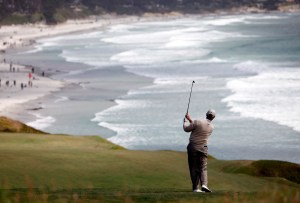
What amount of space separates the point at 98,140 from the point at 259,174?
7.91 meters

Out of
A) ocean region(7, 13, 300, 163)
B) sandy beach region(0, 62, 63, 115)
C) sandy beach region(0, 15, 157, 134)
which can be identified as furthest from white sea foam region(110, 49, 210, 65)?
sandy beach region(0, 62, 63, 115)

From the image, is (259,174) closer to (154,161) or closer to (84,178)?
(154,161)

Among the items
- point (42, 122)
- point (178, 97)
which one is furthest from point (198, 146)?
point (178, 97)

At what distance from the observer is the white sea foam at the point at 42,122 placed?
49188mm

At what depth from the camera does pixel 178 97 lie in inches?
2442

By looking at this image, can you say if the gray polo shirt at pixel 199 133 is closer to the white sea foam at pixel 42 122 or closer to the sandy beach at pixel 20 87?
the white sea foam at pixel 42 122

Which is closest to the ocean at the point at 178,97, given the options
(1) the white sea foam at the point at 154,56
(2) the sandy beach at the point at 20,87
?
(1) the white sea foam at the point at 154,56

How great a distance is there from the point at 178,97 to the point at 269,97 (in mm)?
7634

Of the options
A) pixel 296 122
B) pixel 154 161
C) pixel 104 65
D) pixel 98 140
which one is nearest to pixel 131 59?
pixel 104 65

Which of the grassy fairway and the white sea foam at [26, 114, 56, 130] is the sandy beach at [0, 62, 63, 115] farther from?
the grassy fairway

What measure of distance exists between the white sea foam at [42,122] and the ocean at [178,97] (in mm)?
69

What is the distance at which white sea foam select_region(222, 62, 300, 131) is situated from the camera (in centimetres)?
5053

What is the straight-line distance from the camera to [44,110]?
57.1m

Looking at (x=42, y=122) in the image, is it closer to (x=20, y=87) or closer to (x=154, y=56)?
(x=20, y=87)
